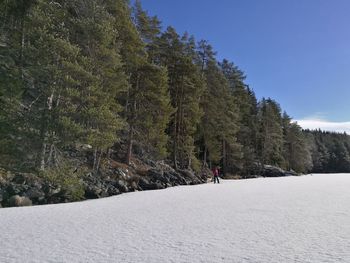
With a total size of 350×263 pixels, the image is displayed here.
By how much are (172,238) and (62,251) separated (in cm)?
274

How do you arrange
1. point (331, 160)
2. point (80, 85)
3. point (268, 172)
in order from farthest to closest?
point (331, 160) → point (268, 172) → point (80, 85)

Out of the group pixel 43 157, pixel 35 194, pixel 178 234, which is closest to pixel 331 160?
pixel 43 157

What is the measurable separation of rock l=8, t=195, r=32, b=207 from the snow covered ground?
237cm

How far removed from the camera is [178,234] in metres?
9.73

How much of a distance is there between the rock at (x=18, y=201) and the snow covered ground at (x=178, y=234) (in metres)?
2.37

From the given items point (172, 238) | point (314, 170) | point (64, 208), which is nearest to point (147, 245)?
point (172, 238)

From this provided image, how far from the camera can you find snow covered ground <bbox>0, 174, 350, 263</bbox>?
743 cm

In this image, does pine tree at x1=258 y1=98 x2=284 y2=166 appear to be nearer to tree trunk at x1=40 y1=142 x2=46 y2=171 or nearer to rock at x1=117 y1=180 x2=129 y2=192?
rock at x1=117 y1=180 x2=129 y2=192

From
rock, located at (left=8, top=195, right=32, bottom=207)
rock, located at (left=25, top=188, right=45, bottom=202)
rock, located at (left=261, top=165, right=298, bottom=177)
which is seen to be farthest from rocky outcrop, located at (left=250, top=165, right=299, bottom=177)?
rock, located at (left=8, top=195, right=32, bottom=207)

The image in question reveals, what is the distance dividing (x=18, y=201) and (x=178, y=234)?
34.1 feet

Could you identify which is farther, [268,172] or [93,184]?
[268,172]

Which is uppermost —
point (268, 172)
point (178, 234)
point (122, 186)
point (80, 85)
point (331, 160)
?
point (331, 160)

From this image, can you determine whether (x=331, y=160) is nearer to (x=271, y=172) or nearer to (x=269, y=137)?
(x=269, y=137)

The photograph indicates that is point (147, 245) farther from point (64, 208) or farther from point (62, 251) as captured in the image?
point (64, 208)
